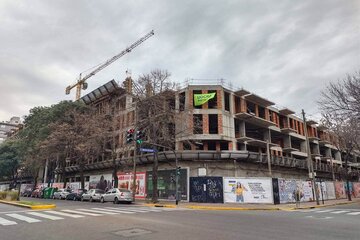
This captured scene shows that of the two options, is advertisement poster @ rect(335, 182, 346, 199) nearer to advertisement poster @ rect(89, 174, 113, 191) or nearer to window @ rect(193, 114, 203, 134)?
window @ rect(193, 114, 203, 134)

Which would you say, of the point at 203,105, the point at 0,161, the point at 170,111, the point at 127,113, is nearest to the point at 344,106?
the point at 170,111

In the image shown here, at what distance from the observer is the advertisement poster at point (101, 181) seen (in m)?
44.7

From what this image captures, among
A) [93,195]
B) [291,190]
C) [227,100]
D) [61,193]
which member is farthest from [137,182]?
[291,190]

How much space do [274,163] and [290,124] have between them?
54.1 feet

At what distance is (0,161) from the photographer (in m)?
64.8

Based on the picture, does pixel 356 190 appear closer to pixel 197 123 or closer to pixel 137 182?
pixel 197 123

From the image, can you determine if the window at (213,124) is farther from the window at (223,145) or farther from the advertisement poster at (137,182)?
the advertisement poster at (137,182)

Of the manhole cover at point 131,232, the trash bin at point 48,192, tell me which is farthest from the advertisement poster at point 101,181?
the manhole cover at point 131,232

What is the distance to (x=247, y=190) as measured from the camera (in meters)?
28.7

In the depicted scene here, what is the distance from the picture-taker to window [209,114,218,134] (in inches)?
1515

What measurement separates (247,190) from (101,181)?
2629 centimetres

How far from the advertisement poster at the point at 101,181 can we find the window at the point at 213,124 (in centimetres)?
1785

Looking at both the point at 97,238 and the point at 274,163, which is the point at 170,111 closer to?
the point at 274,163

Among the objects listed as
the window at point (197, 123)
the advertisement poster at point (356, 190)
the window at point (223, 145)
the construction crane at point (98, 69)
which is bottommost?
the advertisement poster at point (356, 190)
